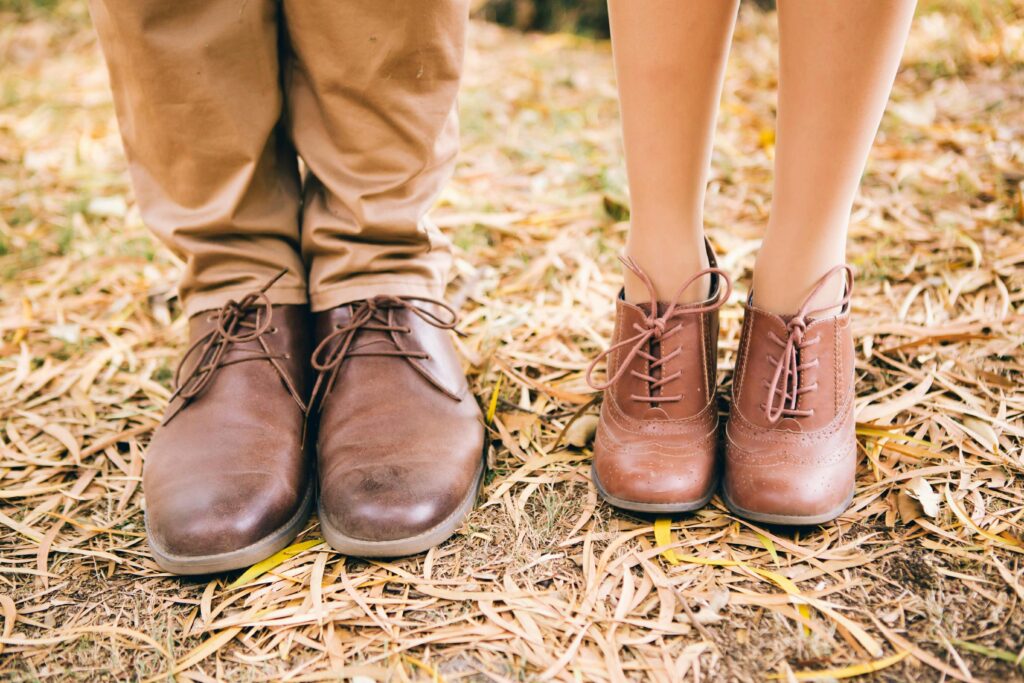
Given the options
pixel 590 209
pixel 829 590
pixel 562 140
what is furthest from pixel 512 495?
pixel 562 140

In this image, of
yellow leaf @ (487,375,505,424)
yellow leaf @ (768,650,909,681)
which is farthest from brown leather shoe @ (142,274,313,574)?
yellow leaf @ (768,650,909,681)

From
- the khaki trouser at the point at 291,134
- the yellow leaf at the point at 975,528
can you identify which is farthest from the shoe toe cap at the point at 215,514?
the yellow leaf at the point at 975,528

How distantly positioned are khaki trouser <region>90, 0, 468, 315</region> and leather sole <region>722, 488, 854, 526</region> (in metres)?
0.64

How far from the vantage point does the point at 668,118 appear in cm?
101

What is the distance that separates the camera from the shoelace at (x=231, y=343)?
3.90 ft

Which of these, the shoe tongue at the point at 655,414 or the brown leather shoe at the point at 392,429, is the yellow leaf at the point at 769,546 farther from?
the brown leather shoe at the point at 392,429

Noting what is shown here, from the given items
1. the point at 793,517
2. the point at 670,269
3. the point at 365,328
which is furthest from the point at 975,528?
the point at 365,328

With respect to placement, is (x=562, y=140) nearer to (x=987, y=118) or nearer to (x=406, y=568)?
(x=987, y=118)

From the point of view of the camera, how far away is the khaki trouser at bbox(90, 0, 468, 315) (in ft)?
3.57

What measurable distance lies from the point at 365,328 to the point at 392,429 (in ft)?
0.69

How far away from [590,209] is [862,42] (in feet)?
3.74

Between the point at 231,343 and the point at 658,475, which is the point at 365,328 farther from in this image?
the point at 658,475

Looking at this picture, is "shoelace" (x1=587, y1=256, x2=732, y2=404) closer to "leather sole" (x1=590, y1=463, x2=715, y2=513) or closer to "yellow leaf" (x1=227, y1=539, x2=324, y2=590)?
"leather sole" (x1=590, y1=463, x2=715, y2=513)

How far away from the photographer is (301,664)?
90 cm
